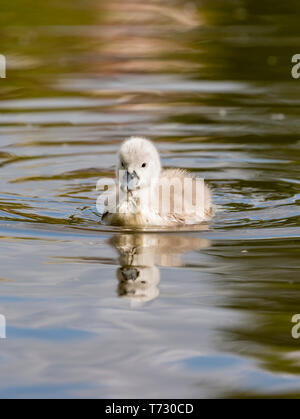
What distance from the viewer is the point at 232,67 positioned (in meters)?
11.2

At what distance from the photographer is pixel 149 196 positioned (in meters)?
6.43

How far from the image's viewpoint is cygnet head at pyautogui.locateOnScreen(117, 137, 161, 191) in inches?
246

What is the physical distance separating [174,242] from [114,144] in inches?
112

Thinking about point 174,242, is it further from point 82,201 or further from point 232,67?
point 232,67

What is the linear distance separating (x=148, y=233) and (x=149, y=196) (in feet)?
1.51

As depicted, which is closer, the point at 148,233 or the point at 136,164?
the point at 148,233

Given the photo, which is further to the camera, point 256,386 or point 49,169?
point 49,169

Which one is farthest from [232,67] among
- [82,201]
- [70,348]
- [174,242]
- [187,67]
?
[70,348]

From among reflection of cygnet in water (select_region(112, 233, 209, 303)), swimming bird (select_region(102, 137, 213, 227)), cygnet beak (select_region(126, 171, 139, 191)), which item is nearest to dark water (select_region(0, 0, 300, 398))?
reflection of cygnet in water (select_region(112, 233, 209, 303))

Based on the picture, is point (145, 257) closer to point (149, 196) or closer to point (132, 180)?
point (132, 180)

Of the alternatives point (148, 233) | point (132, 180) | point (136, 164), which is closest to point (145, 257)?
point (148, 233)

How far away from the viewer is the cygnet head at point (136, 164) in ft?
20.5

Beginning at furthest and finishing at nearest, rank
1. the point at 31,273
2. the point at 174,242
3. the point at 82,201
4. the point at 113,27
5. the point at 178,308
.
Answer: the point at 113,27 → the point at 82,201 → the point at 174,242 → the point at 31,273 → the point at 178,308

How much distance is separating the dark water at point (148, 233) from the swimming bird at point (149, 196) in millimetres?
166
